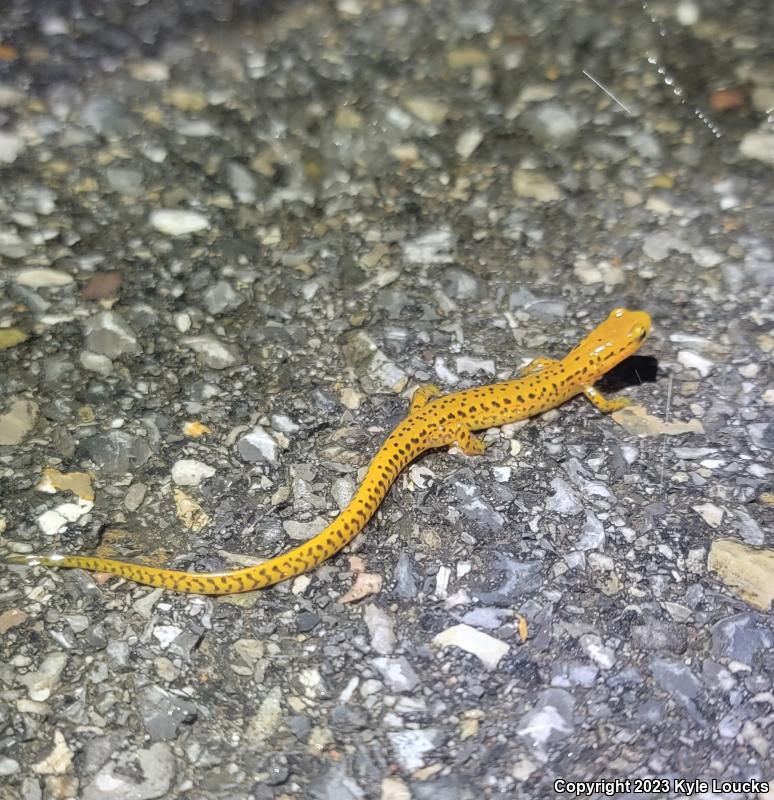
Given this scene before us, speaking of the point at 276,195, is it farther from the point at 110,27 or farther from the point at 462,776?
the point at 462,776

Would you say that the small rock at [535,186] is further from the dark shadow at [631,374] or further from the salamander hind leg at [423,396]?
the salamander hind leg at [423,396]

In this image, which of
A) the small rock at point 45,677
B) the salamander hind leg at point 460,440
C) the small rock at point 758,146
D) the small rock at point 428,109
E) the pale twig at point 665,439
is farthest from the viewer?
the small rock at point 428,109

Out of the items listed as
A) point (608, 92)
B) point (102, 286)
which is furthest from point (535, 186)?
point (102, 286)

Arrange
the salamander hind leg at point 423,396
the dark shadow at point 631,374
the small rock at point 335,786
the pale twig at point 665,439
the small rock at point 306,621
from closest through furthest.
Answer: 1. the small rock at point 335,786
2. the small rock at point 306,621
3. the pale twig at point 665,439
4. the salamander hind leg at point 423,396
5. the dark shadow at point 631,374

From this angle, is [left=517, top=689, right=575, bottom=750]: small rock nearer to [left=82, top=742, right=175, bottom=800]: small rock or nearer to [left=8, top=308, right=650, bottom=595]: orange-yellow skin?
[left=8, top=308, right=650, bottom=595]: orange-yellow skin

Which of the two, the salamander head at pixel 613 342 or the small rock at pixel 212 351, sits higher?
the salamander head at pixel 613 342

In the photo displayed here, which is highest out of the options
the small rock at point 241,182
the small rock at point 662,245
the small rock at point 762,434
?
the small rock at point 662,245

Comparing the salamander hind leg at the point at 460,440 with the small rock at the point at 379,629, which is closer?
the small rock at the point at 379,629

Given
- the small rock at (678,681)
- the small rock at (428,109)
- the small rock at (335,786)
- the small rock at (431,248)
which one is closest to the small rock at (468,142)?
the small rock at (428,109)

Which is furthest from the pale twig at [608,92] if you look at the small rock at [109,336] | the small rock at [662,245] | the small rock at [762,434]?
the small rock at [109,336]

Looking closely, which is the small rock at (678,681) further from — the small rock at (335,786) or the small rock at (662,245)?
the small rock at (662,245)
